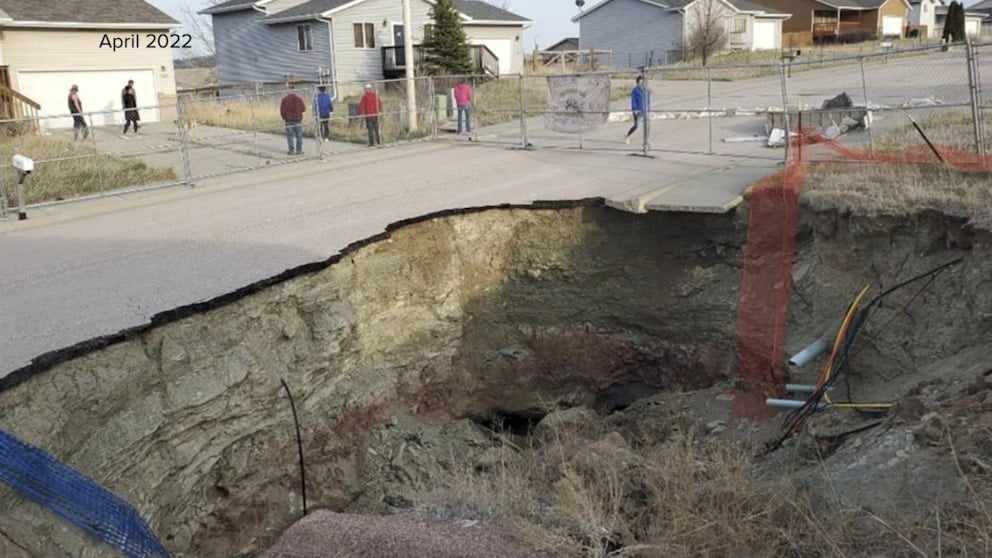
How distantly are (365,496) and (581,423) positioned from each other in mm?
2943

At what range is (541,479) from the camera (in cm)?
668

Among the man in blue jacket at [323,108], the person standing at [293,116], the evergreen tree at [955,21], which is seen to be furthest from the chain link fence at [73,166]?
the evergreen tree at [955,21]

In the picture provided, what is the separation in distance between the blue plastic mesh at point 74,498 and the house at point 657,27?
160ft

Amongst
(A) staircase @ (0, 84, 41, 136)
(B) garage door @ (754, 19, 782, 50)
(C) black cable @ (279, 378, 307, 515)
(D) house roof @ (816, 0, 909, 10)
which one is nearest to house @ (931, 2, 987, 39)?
(D) house roof @ (816, 0, 909, 10)

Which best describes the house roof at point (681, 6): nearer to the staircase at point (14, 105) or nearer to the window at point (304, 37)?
the window at point (304, 37)

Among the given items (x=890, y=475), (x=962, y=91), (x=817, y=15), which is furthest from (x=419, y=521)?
(x=817, y=15)

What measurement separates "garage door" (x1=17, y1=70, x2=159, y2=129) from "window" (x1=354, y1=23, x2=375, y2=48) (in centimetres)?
1069

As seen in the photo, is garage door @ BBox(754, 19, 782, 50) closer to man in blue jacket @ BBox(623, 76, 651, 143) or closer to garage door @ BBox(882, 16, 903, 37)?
garage door @ BBox(882, 16, 903, 37)

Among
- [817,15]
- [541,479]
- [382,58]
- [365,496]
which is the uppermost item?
[817,15]

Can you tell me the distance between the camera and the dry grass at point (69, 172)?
1513 cm

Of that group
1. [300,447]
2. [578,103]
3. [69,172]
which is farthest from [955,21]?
[300,447]

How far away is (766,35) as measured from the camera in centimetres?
5881

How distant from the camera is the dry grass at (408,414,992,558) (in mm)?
4777

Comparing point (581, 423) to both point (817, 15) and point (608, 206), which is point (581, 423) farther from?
point (817, 15)
